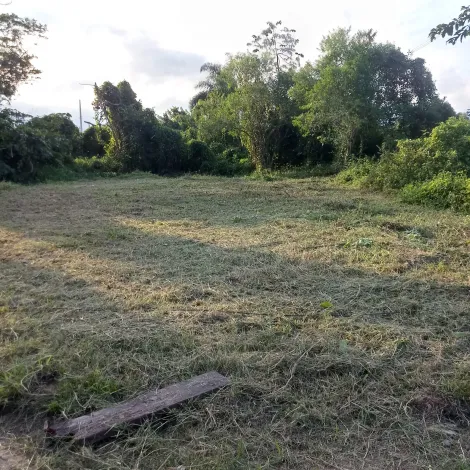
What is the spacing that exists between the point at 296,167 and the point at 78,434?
16.4 meters

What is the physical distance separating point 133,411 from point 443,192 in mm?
7328

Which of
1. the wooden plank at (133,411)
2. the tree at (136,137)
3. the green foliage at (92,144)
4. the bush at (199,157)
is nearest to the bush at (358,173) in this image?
the bush at (199,157)

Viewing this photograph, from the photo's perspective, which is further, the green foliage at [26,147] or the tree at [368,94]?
the green foliage at [26,147]

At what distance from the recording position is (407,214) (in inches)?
276

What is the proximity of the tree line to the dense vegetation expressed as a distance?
40mm

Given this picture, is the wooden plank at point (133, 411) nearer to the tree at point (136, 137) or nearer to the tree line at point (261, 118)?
the tree line at point (261, 118)

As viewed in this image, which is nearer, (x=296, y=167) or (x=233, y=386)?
(x=233, y=386)

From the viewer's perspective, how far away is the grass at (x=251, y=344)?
1.84m

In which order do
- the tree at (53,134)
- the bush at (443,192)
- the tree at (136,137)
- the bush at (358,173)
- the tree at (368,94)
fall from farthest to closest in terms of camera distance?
the tree at (136,137), the tree at (53,134), the tree at (368,94), the bush at (358,173), the bush at (443,192)

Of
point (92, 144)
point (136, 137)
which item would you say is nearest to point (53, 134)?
point (136, 137)

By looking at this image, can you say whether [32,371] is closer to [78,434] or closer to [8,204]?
[78,434]

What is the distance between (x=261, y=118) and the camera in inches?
676

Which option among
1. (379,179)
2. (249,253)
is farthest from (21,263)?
(379,179)

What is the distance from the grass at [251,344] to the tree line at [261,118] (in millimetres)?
8082
